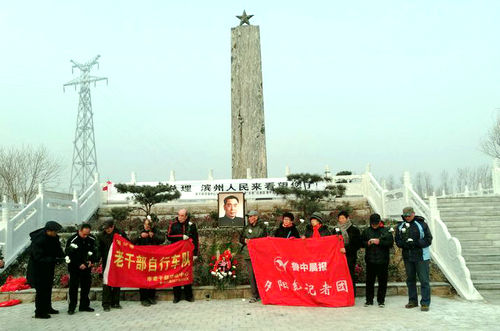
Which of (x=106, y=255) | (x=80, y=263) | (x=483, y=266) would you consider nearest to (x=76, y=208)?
(x=106, y=255)

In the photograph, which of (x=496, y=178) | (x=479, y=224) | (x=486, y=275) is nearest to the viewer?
(x=486, y=275)

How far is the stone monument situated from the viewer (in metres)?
17.1

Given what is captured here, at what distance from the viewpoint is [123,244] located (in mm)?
7605

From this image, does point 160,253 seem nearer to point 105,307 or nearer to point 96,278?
point 105,307

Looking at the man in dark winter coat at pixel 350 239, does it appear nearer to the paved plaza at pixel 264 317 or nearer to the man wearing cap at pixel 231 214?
the paved plaza at pixel 264 317

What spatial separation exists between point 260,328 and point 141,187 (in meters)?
8.19

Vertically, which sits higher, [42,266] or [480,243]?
[42,266]

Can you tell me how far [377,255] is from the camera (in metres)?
7.13

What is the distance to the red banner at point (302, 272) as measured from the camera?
23.7ft

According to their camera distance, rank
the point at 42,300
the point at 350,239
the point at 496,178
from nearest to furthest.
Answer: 1. the point at 42,300
2. the point at 350,239
3. the point at 496,178

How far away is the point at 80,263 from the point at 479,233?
9.30 metres

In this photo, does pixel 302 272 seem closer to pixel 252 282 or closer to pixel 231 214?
pixel 252 282

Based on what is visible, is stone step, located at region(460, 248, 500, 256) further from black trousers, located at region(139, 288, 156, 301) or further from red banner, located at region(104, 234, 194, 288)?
black trousers, located at region(139, 288, 156, 301)

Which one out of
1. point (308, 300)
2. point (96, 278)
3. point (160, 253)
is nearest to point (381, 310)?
point (308, 300)
